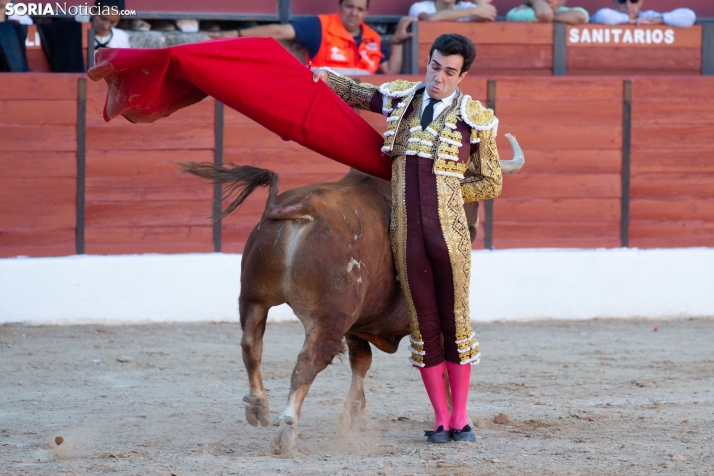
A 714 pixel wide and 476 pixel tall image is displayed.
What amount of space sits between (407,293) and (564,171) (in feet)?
13.4

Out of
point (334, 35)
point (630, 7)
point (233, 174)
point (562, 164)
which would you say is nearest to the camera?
point (233, 174)

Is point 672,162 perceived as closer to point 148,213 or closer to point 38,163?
point 148,213

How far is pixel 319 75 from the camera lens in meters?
3.74

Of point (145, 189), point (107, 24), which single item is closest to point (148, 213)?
point (145, 189)

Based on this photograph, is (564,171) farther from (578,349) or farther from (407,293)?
(407,293)

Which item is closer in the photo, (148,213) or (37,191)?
(37,191)

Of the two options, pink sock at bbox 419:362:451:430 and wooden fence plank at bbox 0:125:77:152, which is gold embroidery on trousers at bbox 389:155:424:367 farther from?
wooden fence plank at bbox 0:125:77:152

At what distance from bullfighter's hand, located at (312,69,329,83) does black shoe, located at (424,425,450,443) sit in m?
1.40

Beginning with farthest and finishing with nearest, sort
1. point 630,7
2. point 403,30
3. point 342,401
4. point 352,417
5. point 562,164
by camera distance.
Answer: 1. point 630,7
2. point 562,164
3. point 403,30
4. point 342,401
5. point 352,417

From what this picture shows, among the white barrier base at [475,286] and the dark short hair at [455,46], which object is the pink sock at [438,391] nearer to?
the dark short hair at [455,46]

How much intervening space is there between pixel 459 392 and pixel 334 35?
3943 millimetres

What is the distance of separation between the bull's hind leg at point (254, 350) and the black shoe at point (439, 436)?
0.67 metres

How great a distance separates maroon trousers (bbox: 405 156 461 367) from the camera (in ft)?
12.0

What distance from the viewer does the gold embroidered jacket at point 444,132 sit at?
3658 mm
